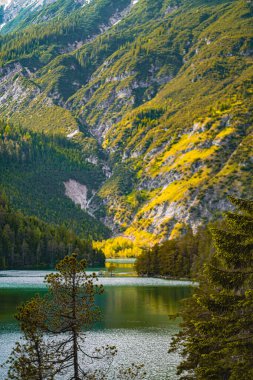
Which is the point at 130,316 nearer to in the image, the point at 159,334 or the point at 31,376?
the point at 159,334

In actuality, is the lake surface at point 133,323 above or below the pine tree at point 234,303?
below

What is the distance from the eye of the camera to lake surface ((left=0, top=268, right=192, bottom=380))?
77562 millimetres

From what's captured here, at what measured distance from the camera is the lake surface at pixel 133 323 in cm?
7756

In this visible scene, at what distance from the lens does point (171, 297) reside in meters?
146

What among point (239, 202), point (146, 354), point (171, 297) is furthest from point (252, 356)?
point (171, 297)

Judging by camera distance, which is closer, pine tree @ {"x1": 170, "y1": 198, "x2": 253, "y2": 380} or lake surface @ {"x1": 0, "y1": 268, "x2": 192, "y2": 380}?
pine tree @ {"x1": 170, "y1": 198, "x2": 253, "y2": 380}

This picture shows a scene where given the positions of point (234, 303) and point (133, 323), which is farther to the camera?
point (133, 323)

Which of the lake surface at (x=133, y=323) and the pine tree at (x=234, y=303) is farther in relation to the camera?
the lake surface at (x=133, y=323)

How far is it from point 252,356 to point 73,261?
42.5 feet

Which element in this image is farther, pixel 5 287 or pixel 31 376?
pixel 5 287

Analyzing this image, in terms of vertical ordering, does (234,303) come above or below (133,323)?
above

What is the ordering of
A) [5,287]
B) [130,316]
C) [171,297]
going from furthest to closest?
1. [5,287]
2. [171,297]
3. [130,316]

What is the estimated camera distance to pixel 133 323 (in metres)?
108

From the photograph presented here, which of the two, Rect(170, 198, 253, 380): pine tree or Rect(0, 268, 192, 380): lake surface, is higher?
Rect(170, 198, 253, 380): pine tree
